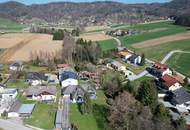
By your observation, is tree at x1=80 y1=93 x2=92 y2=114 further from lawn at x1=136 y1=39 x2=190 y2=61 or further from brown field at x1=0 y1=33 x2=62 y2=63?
lawn at x1=136 y1=39 x2=190 y2=61

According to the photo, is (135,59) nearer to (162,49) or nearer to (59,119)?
(162,49)

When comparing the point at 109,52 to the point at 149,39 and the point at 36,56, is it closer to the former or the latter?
the point at 36,56

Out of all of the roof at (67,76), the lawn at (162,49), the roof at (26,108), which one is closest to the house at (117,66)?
the lawn at (162,49)

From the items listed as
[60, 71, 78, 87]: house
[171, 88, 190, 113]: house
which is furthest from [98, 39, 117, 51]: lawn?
[171, 88, 190, 113]: house

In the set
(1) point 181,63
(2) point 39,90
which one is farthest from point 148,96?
(1) point 181,63

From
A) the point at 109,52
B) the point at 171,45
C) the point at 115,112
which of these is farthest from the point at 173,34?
the point at 115,112
